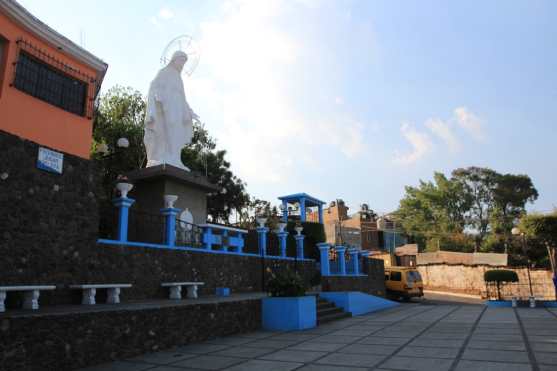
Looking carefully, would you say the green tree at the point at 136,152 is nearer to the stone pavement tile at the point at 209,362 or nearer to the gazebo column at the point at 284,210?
the gazebo column at the point at 284,210

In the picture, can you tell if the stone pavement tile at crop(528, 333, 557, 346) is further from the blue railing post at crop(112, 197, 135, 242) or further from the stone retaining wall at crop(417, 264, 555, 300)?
the stone retaining wall at crop(417, 264, 555, 300)

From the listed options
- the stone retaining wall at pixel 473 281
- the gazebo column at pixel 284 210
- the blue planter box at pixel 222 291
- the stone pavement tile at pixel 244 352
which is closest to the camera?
the stone pavement tile at pixel 244 352

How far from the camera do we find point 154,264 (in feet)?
29.2

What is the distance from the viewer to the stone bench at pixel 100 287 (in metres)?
7.12

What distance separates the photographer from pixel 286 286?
9523 millimetres

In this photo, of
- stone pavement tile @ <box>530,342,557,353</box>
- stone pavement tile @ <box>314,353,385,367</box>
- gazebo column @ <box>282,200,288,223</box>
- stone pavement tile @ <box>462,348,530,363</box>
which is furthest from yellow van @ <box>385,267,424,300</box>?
stone pavement tile @ <box>314,353,385,367</box>

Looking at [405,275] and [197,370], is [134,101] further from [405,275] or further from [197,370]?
[197,370]

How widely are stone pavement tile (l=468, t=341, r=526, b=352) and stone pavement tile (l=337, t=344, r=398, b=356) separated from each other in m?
1.32

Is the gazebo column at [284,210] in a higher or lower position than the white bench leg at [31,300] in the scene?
higher

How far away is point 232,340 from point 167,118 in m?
8.89

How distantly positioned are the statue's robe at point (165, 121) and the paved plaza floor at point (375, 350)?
773cm

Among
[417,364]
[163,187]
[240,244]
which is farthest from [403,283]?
[417,364]

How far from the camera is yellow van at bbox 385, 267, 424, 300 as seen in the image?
69.3 ft

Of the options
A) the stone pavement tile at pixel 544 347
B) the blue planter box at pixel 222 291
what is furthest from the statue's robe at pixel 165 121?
the stone pavement tile at pixel 544 347
